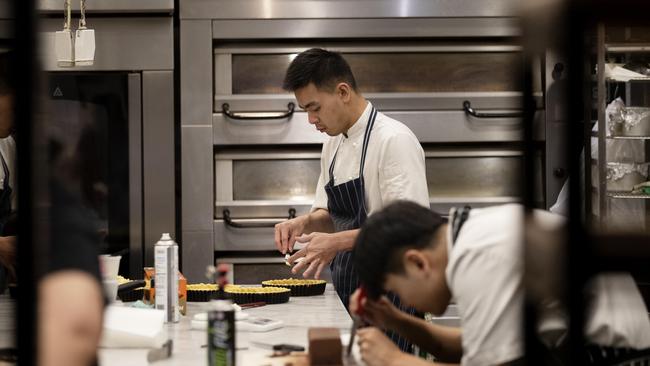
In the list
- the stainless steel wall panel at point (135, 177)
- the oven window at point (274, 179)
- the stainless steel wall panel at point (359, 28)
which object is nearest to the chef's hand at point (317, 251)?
the oven window at point (274, 179)

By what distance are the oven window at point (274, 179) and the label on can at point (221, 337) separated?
8.78 ft

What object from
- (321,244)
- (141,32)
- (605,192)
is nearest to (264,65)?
(141,32)

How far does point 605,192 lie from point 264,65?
Result: 6.19 ft

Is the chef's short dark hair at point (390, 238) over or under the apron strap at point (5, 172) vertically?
under

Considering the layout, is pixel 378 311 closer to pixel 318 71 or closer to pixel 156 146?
pixel 318 71

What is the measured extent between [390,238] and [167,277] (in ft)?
3.55

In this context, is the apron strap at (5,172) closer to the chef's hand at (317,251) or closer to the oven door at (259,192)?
the chef's hand at (317,251)

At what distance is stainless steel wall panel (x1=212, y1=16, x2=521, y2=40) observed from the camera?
464cm

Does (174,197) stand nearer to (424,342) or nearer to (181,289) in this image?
(181,289)

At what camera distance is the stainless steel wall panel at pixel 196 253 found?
4605mm

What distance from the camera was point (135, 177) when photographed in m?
4.58

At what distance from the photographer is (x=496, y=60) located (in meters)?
4.83

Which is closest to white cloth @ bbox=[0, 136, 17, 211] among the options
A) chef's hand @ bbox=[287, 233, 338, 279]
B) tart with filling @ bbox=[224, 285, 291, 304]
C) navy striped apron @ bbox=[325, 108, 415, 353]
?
tart with filling @ bbox=[224, 285, 291, 304]

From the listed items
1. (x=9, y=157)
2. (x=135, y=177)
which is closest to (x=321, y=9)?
(x=135, y=177)
